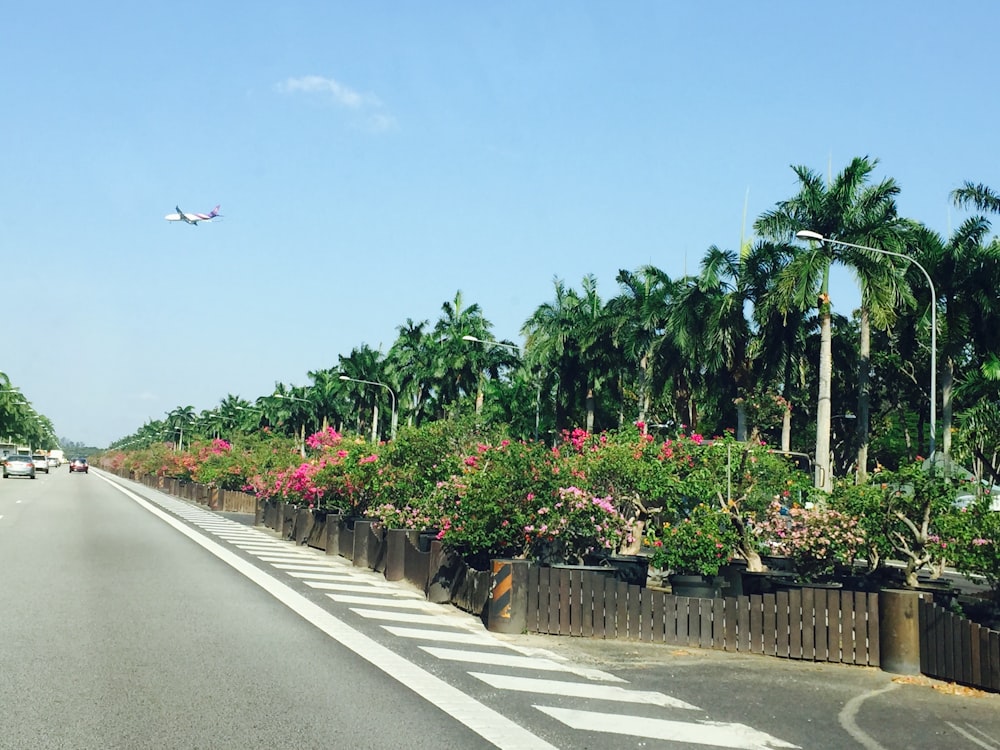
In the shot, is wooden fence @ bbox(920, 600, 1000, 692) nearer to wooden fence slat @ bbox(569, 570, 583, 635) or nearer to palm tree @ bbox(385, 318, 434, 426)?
wooden fence slat @ bbox(569, 570, 583, 635)

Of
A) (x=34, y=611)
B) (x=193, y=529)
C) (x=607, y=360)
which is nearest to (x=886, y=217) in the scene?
(x=607, y=360)

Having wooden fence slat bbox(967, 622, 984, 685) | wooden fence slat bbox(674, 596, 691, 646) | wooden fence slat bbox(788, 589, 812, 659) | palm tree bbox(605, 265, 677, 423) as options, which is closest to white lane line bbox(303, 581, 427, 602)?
wooden fence slat bbox(674, 596, 691, 646)

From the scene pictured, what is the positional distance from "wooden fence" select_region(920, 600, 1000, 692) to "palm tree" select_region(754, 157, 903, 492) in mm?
24829

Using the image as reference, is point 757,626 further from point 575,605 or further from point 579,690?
point 579,690

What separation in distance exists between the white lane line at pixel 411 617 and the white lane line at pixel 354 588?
200cm

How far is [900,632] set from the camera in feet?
40.4

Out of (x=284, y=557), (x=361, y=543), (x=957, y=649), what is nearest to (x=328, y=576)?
(x=361, y=543)

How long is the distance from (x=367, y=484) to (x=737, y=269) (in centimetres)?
2642

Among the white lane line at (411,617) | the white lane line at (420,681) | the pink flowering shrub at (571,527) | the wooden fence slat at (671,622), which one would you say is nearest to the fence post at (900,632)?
the wooden fence slat at (671,622)

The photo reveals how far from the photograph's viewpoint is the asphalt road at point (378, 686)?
8242 mm

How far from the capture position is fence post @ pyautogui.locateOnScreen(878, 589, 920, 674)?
481 inches

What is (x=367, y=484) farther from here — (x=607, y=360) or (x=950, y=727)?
(x=607, y=360)

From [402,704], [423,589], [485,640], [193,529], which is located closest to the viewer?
[402,704]

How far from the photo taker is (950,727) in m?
9.46
